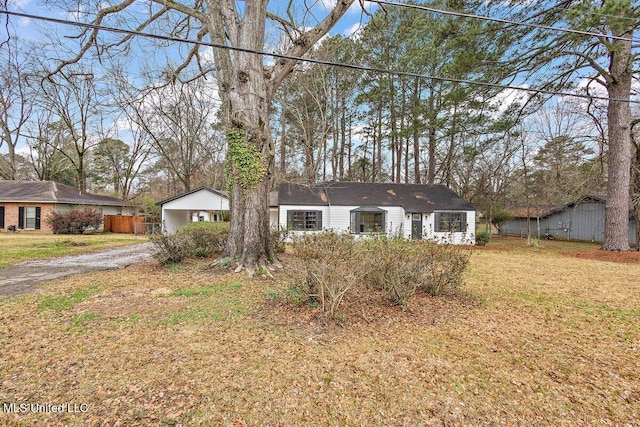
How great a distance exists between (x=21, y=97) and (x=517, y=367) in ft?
100

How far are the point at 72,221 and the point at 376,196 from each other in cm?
1847

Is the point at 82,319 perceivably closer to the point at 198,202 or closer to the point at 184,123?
the point at 198,202

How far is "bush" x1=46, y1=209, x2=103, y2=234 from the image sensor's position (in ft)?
56.2

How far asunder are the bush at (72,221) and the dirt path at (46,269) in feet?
33.0

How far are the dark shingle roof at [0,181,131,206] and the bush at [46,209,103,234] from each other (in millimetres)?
1583

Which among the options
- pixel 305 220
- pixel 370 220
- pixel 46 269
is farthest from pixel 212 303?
pixel 370 220

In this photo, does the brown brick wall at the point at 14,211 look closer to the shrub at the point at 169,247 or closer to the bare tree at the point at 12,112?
the bare tree at the point at 12,112

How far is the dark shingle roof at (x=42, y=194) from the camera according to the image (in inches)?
715

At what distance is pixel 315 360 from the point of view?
116 inches

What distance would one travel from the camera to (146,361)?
288cm

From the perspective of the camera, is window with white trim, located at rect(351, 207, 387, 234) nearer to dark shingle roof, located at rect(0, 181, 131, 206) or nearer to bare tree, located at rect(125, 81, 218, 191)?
bare tree, located at rect(125, 81, 218, 191)

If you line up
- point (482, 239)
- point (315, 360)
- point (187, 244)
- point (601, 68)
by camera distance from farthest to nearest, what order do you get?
point (482, 239) < point (601, 68) < point (187, 244) < point (315, 360)

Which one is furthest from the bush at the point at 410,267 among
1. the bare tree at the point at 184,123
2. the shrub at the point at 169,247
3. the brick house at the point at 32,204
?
the brick house at the point at 32,204

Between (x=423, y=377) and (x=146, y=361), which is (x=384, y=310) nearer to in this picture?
(x=423, y=377)
